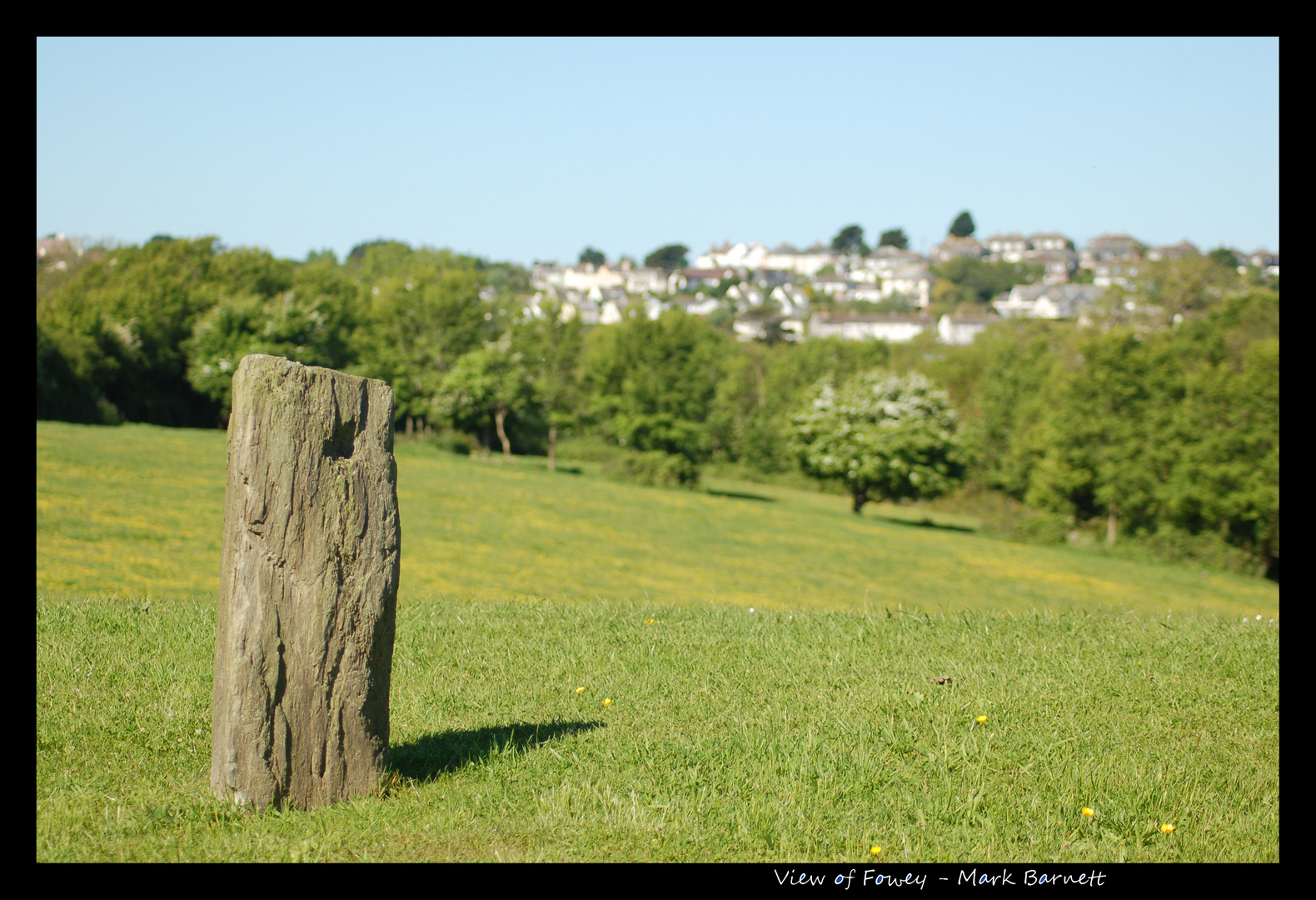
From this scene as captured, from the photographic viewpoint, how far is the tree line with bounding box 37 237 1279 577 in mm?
46031

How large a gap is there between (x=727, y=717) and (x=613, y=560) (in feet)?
73.9

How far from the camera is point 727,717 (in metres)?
6.87

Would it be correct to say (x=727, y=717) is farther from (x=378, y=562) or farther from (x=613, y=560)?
(x=613, y=560)

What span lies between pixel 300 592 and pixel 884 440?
163 feet

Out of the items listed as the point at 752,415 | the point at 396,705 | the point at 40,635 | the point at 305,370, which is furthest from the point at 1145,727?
the point at 752,415

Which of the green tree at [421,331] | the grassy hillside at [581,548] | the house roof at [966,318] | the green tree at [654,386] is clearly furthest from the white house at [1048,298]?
the grassy hillside at [581,548]

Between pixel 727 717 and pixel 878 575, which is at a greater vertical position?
pixel 727 717

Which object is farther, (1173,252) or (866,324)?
(866,324)

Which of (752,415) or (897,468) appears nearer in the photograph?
(897,468)

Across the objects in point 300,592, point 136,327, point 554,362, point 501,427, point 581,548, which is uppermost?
point 136,327

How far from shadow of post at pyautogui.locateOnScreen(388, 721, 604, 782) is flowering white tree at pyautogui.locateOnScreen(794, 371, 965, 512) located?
47270 millimetres

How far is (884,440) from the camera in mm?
52625

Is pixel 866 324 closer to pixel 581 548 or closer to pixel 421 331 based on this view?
pixel 421 331

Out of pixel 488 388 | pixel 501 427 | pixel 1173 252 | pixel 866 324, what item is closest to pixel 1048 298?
pixel 866 324
